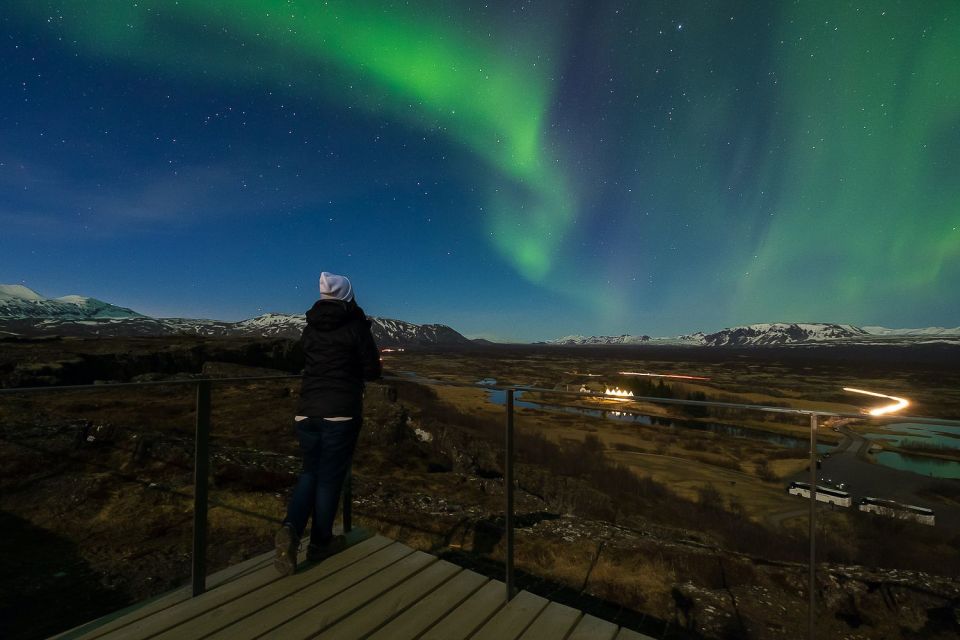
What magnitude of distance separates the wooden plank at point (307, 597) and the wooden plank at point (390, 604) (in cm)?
29

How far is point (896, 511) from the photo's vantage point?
24.5 m

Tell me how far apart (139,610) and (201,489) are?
0.73 m

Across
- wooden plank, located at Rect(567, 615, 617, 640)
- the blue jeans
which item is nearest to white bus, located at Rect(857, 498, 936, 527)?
wooden plank, located at Rect(567, 615, 617, 640)

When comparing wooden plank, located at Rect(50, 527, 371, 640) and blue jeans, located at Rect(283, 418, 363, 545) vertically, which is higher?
blue jeans, located at Rect(283, 418, 363, 545)

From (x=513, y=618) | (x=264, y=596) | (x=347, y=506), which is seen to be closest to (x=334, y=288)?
(x=347, y=506)

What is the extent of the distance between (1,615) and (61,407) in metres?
9.91

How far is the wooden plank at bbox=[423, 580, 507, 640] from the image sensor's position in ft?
8.41

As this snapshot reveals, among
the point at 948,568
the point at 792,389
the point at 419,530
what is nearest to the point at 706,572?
the point at 419,530

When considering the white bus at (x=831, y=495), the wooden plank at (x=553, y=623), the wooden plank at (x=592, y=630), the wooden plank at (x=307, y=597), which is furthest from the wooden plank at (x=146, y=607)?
the white bus at (x=831, y=495)

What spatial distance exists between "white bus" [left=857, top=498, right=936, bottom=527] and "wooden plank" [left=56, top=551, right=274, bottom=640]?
107ft

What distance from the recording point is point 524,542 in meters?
6.16

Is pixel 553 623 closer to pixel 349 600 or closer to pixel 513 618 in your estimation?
pixel 513 618

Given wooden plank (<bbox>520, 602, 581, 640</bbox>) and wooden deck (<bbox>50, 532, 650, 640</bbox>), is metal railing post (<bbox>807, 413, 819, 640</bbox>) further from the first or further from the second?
wooden plank (<bbox>520, 602, 581, 640</bbox>)

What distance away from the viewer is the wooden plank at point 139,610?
2.48 metres
